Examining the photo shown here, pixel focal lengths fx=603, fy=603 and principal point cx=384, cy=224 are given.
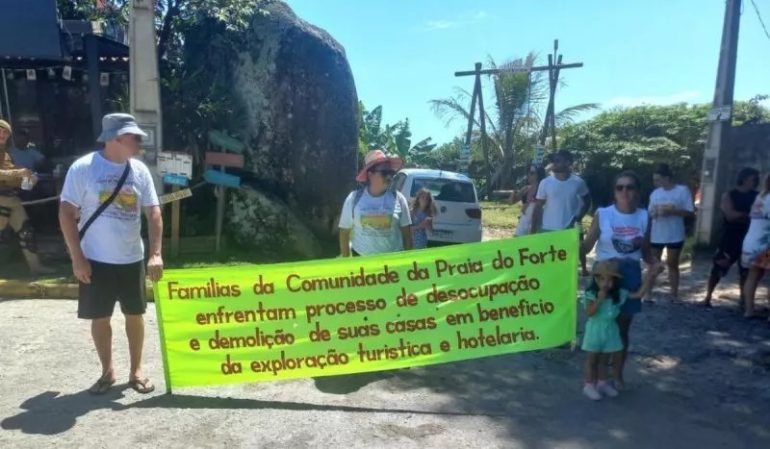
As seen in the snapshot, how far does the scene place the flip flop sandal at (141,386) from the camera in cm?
416

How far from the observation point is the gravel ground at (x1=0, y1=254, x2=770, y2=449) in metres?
3.62

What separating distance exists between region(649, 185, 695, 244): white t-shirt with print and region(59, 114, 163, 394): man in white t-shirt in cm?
582

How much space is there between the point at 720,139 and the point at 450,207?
15.4 ft

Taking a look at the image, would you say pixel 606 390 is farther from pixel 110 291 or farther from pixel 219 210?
pixel 219 210

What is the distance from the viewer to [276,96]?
9852mm

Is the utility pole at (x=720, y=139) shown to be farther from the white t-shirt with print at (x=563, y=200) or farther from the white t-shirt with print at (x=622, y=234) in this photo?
the white t-shirt with print at (x=622, y=234)

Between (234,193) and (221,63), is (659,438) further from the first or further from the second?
(221,63)

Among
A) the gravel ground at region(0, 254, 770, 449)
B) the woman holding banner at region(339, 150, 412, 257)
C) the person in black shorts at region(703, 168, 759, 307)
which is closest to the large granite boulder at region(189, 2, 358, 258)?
the gravel ground at region(0, 254, 770, 449)

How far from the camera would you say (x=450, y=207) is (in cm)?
1102

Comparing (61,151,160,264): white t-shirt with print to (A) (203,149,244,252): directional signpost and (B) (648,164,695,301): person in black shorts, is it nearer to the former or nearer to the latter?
(A) (203,149,244,252): directional signpost

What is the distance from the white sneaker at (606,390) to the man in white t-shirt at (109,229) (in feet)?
10.4

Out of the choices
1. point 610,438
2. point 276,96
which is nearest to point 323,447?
point 610,438

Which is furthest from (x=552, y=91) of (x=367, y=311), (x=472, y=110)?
(x=367, y=311)

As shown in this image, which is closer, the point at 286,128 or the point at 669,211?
the point at 669,211
